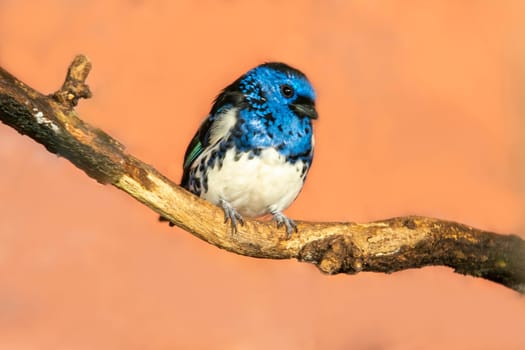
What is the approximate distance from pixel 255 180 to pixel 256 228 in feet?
0.72

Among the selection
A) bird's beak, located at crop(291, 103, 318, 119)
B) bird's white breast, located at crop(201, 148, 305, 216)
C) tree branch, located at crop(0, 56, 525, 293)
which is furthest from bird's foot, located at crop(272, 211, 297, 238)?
bird's beak, located at crop(291, 103, 318, 119)

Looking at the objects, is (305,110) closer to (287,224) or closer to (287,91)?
(287,91)

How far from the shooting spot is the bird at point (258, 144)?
2.02 metres

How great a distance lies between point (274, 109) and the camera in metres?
2.10

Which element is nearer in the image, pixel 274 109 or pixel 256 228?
pixel 256 228

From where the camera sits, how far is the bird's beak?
6.91ft

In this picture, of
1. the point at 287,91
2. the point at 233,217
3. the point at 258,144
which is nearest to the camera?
the point at 233,217

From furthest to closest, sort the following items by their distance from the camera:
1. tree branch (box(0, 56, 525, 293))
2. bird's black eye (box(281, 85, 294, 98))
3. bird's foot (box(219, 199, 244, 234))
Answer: bird's black eye (box(281, 85, 294, 98))
bird's foot (box(219, 199, 244, 234))
tree branch (box(0, 56, 525, 293))

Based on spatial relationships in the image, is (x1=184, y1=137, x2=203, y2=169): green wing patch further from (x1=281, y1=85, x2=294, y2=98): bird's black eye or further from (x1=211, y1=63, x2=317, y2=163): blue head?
(x1=281, y1=85, x2=294, y2=98): bird's black eye

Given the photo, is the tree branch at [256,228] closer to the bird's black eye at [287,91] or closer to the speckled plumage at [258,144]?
the speckled plumage at [258,144]

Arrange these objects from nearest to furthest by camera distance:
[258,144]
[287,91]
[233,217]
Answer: [233,217]
[258,144]
[287,91]

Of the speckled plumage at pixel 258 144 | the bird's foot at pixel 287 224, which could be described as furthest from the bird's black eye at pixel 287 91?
the bird's foot at pixel 287 224

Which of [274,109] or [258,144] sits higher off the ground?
[274,109]

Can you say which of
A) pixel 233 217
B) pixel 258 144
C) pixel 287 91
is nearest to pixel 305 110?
pixel 287 91
